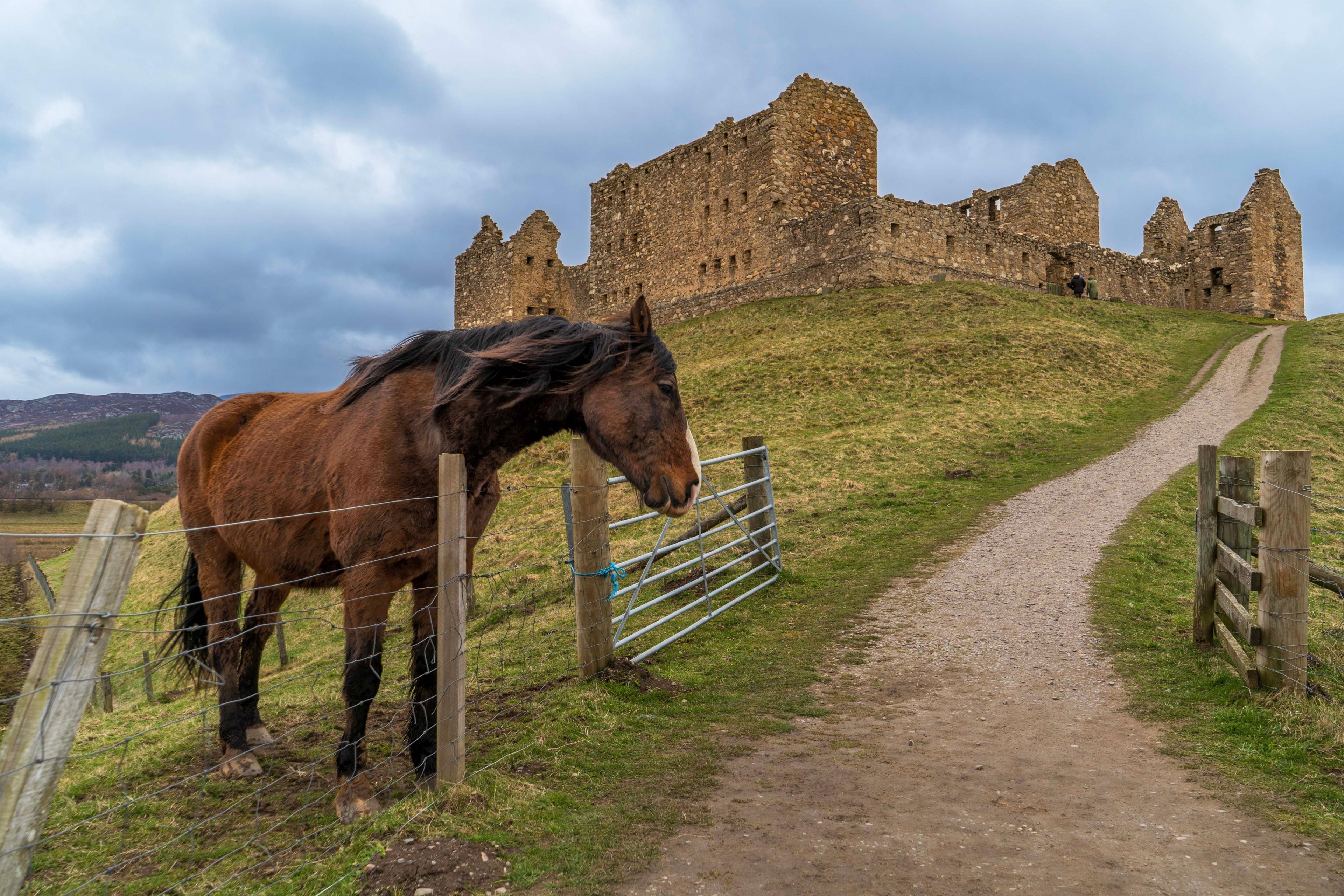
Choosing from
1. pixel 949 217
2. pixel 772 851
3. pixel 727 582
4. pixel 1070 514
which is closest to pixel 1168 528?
pixel 1070 514

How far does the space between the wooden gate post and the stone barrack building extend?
18.5 metres

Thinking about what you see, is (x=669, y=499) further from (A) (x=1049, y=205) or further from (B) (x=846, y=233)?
(A) (x=1049, y=205)

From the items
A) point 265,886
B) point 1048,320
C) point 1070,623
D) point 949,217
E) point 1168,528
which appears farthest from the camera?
point 949,217

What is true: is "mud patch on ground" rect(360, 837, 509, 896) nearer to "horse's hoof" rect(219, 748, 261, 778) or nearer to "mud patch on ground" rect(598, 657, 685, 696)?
"horse's hoof" rect(219, 748, 261, 778)

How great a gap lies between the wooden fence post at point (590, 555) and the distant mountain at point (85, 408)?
56767 millimetres

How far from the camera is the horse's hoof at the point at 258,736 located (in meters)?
4.96

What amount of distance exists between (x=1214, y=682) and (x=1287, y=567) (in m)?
1.15

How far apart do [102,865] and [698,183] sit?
111 ft

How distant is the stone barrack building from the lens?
1101 inches

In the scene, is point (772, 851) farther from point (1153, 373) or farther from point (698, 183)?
point (698, 183)

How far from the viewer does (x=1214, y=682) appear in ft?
18.1

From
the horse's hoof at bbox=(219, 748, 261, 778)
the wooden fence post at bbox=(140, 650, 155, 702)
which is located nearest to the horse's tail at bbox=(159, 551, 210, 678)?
the wooden fence post at bbox=(140, 650, 155, 702)

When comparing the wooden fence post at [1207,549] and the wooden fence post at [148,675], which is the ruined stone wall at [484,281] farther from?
the wooden fence post at [1207,549]

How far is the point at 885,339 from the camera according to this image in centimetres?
2267
